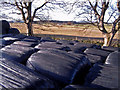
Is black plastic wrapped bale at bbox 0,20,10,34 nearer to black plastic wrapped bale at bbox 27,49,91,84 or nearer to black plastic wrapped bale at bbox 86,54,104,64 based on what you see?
black plastic wrapped bale at bbox 27,49,91,84

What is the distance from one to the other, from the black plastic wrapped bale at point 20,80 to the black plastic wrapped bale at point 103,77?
36 centimetres

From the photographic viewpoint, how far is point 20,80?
1049 millimetres

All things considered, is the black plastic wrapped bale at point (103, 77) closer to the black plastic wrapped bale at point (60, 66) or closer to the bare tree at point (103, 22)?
the black plastic wrapped bale at point (60, 66)

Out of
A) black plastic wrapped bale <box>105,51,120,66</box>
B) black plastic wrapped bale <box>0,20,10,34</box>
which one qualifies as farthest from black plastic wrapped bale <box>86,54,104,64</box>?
black plastic wrapped bale <box>0,20,10,34</box>

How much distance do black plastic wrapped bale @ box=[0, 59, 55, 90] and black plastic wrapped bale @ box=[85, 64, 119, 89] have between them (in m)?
0.36

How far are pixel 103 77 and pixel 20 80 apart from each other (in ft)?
2.44

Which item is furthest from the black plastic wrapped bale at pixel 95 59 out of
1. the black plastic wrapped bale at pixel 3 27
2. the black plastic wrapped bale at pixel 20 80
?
the black plastic wrapped bale at pixel 3 27

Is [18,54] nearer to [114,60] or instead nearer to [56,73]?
[56,73]

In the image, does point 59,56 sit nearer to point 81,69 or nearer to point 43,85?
point 81,69

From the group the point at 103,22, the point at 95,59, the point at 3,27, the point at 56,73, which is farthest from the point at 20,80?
the point at 103,22

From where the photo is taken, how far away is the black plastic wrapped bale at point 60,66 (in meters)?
1.21

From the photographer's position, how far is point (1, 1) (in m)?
8.55

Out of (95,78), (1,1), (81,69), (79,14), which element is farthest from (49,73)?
(1,1)

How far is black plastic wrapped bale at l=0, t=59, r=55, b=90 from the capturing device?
3.26 feet
